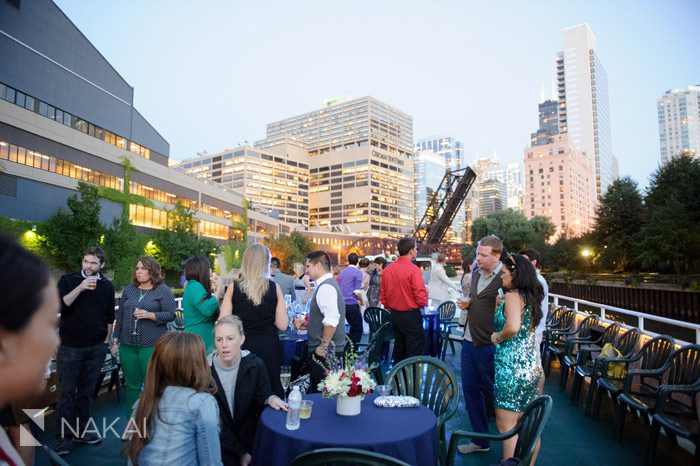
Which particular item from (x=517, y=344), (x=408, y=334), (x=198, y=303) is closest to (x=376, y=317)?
(x=408, y=334)

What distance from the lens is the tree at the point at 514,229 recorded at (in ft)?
162

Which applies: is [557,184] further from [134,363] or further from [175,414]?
[175,414]

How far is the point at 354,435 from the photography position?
96.7 inches

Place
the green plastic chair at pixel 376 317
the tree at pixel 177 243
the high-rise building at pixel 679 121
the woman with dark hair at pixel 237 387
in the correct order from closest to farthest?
the woman with dark hair at pixel 237 387
the green plastic chair at pixel 376 317
the tree at pixel 177 243
the high-rise building at pixel 679 121

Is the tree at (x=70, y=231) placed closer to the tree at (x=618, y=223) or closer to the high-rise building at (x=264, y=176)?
the tree at (x=618, y=223)

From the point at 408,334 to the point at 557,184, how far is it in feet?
422

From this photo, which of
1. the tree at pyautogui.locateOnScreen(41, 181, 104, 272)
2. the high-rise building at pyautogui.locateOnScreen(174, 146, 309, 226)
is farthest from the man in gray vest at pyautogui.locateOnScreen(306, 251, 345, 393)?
the high-rise building at pyautogui.locateOnScreen(174, 146, 309, 226)

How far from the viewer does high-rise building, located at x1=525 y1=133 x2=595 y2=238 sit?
4673 inches

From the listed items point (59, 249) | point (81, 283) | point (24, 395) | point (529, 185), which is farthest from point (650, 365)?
point (529, 185)

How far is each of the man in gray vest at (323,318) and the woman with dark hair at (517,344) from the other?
1497 millimetres

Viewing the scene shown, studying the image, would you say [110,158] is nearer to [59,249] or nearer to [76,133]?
[76,133]

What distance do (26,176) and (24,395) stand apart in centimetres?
3199

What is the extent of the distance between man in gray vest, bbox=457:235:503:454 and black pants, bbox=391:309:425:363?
1.31 m

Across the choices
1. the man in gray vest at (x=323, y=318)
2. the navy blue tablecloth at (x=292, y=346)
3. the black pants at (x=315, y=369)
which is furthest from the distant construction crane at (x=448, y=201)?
the black pants at (x=315, y=369)
